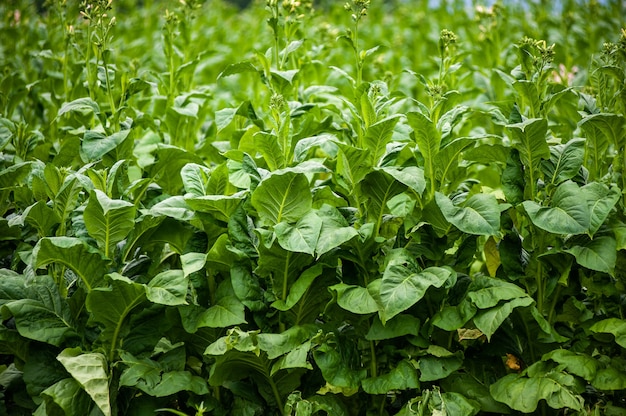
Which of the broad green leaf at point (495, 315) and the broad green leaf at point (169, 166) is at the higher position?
the broad green leaf at point (169, 166)

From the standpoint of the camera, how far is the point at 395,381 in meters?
2.70

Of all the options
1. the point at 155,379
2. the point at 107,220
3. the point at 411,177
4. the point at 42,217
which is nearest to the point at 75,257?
the point at 107,220

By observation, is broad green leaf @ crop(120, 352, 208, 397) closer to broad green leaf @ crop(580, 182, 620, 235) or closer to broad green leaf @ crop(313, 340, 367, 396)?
broad green leaf @ crop(313, 340, 367, 396)

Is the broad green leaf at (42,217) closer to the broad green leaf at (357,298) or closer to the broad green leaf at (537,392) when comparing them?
the broad green leaf at (357,298)

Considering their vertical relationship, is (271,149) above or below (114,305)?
above

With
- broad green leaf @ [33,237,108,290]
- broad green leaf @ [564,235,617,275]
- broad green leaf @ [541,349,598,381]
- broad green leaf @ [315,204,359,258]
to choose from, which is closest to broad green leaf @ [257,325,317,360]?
broad green leaf @ [315,204,359,258]

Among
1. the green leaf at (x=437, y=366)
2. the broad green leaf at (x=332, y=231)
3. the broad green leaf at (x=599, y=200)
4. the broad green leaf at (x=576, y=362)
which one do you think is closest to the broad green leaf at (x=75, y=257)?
the broad green leaf at (x=332, y=231)

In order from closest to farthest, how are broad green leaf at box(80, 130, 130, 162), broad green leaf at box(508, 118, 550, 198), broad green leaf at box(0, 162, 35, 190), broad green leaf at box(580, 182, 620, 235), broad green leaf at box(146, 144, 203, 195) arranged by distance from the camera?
broad green leaf at box(580, 182, 620, 235) < broad green leaf at box(508, 118, 550, 198) < broad green leaf at box(80, 130, 130, 162) < broad green leaf at box(0, 162, 35, 190) < broad green leaf at box(146, 144, 203, 195)

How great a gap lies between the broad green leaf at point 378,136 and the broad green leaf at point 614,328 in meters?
1.13

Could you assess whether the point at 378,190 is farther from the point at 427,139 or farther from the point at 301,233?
the point at 301,233

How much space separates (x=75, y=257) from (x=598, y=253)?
6.80ft

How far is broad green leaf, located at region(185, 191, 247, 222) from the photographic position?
279 cm

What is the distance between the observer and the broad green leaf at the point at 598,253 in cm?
263

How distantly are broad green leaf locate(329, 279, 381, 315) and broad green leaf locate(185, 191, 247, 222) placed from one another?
543mm
